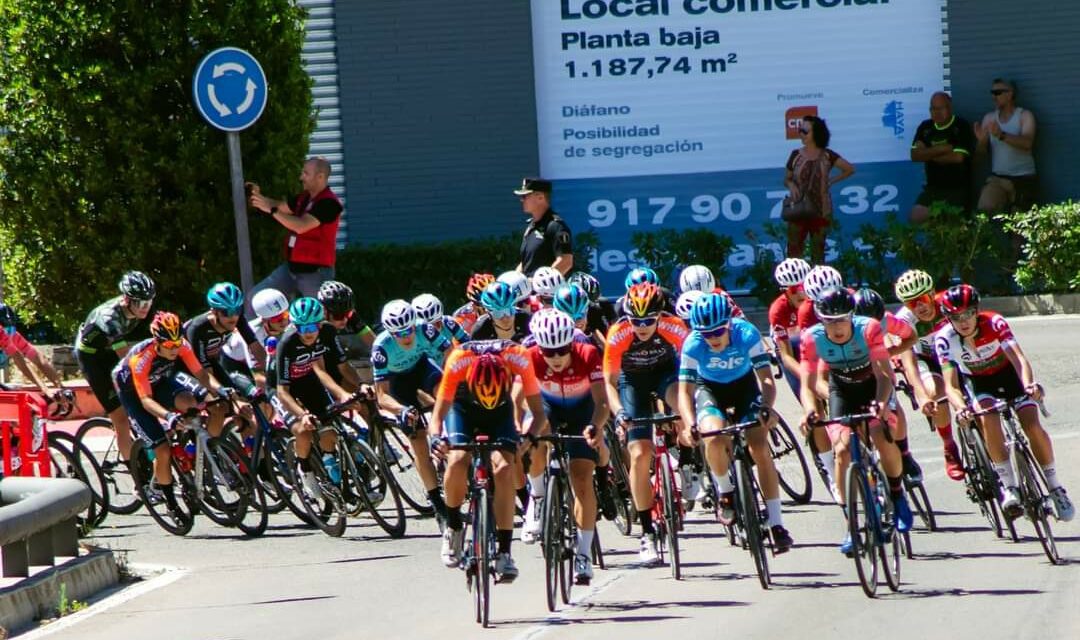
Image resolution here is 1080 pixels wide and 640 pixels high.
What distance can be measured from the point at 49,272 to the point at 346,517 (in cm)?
734

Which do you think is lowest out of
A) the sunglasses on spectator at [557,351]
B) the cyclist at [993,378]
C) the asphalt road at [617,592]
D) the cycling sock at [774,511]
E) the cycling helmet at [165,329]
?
the asphalt road at [617,592]

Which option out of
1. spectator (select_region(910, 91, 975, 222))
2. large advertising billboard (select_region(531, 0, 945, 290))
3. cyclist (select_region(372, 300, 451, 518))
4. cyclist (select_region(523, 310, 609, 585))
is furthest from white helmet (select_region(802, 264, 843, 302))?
large advertising billboard (select_region(531, 0, 945, 290))

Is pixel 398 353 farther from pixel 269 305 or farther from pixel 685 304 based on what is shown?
pixel 685 304

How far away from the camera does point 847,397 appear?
11930 millimetres

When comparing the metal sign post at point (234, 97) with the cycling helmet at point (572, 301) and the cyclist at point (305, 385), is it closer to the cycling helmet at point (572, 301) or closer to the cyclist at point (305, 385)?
the cyclist at point (305, 385)

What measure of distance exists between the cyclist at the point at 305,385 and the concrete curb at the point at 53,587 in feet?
5.46

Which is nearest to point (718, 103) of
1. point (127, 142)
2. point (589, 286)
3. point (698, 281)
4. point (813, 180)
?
point (813, 180)

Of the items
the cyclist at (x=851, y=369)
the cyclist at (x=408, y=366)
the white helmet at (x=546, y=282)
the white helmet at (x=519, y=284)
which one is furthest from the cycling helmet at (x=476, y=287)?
the cyclist at (x=851, y=369)

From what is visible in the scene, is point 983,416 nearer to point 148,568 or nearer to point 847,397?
point 847,397

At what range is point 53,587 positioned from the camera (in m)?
11.7

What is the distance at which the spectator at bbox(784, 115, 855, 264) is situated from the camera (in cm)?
2112

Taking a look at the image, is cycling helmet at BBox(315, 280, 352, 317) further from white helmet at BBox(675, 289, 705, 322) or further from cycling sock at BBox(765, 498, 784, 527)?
cycling sock at BBox(765, 498, 784, 527)

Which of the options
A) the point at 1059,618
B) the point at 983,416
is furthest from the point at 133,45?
the point at 1059,618

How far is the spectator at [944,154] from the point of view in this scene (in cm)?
2192
